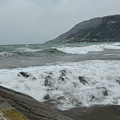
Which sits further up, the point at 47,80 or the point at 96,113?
the point at 47,80

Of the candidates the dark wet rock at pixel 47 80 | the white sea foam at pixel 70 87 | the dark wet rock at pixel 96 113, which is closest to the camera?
the dark wet rock at pixel 96 113

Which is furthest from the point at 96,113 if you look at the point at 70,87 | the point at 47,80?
the point at 47,80

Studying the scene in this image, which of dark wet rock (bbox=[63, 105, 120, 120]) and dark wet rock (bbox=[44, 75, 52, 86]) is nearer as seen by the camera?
dark wet rock (bbox=[63, 105, 120, 120])

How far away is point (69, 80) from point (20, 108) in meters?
5.43

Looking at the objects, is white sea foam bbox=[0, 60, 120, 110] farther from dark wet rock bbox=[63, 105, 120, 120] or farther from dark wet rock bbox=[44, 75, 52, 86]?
dark wet rock bbox=[63, 105, 120, 120]

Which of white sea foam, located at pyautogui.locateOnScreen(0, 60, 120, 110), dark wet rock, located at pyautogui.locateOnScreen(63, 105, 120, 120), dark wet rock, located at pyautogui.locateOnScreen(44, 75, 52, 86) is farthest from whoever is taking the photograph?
dark wet rock, located at pyautogui.locateOnScreen(44, 75, 52, 86)

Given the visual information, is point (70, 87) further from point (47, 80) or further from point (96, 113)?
point (96, 113)

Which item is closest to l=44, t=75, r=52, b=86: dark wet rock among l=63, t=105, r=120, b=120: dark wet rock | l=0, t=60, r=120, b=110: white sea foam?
l=0, t=60, r=120, b=110: white sea foam

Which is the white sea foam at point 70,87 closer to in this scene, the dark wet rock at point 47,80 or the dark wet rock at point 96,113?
the dark wet rock at point 47,80

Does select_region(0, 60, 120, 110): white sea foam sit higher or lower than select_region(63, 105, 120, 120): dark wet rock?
higher

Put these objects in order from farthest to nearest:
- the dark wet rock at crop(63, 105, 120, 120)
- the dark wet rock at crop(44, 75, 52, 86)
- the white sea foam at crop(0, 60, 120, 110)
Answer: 1. the dark wet rock at crop(44, 75, 52, 86)
2. the white sea foam at crop(0, 60, 120, 110)
3. the dark wet rock at crop(63, 105, 120, 120)

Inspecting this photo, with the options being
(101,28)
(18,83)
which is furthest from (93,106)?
(101,28)

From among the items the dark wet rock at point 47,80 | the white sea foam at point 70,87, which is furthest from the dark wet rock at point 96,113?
the dark wet rock at point 47,80

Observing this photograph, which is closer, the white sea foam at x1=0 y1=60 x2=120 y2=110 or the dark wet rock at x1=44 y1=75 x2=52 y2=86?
the white sea foam at x1=0 y1=60 x2=120 y2=110
